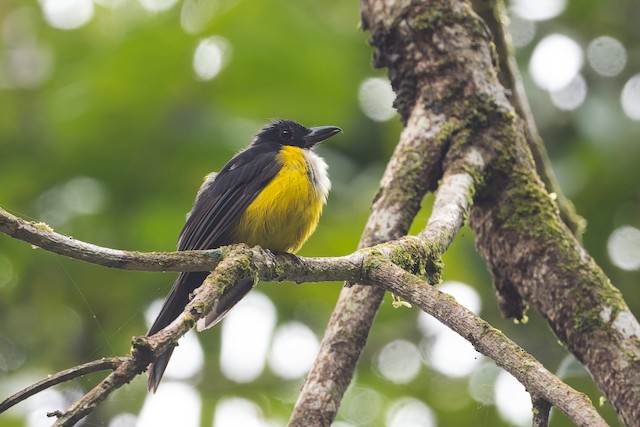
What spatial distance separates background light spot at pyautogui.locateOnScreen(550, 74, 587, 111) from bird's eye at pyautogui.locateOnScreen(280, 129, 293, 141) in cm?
186

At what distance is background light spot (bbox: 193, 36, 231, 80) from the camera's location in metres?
5.34

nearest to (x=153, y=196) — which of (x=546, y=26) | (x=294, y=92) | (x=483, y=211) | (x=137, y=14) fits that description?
(x=294, y=92)

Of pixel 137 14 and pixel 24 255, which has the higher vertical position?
pixel 137 14

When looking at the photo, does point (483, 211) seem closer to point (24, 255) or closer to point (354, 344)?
point (354, 344)

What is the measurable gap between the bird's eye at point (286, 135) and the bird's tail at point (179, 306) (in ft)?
3.61

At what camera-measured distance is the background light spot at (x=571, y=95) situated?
17.6 ft

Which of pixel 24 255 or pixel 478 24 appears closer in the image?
pixel 478 24

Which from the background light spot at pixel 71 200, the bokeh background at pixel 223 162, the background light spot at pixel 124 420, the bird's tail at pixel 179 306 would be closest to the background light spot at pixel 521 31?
the bokeh background at pixel 223 162

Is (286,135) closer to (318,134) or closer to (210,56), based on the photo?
(318,134)

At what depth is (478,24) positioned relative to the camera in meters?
3.78

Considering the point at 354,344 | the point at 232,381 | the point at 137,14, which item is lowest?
the point at 232,381

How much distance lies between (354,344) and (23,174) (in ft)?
8.33

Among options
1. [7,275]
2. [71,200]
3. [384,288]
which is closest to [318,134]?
[71,200]

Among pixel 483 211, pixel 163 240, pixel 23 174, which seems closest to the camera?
pixel 483 211
